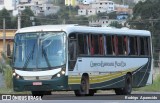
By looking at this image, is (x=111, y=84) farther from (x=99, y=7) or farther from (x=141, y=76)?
(x=99, y=7)

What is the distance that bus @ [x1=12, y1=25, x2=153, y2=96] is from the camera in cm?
2867

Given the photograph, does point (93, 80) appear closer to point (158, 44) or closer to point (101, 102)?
point (101, 102)

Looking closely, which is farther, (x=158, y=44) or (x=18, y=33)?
(x=158, y=44)

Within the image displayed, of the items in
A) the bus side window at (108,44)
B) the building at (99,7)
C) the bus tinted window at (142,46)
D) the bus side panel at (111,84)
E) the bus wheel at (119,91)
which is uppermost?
the bus side window at (108,44)

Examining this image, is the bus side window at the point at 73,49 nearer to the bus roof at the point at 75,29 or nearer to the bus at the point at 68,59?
the bus at the point at 68,59

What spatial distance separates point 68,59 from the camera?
1139 inches

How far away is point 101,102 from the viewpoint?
25.1 m

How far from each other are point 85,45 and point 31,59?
271 centimetres

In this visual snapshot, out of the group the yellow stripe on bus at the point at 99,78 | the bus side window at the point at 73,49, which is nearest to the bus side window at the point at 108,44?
the yellow stripe on bus at the point at 99,78

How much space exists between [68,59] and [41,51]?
46.2 inches

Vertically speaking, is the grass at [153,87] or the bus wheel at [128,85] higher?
the bus wheel at [128,85]

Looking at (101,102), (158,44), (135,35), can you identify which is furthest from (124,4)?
(101,102)

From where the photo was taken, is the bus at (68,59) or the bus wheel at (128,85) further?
the bus wheel at (128,85)

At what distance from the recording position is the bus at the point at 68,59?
28.7m
